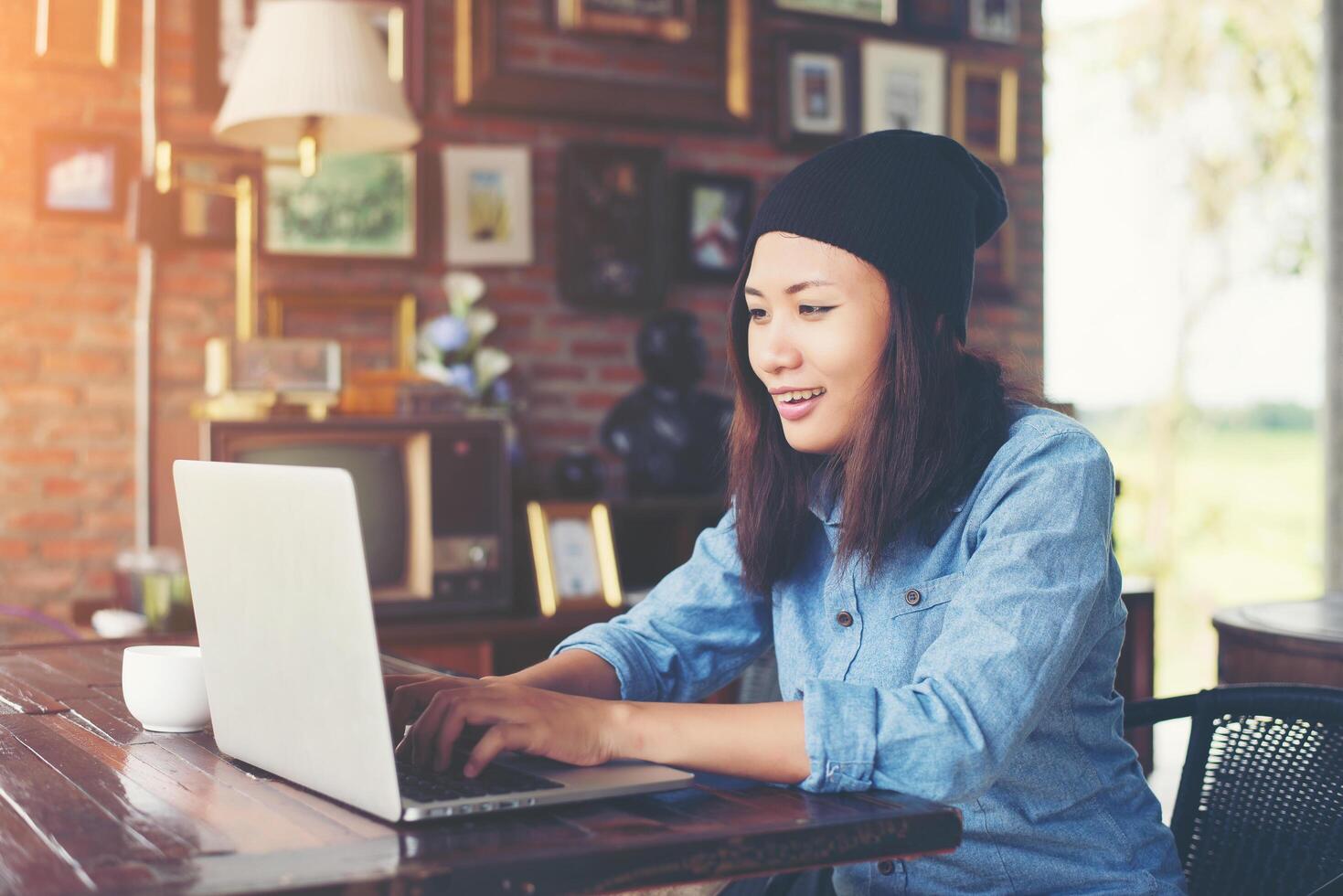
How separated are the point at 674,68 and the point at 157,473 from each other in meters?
1.82

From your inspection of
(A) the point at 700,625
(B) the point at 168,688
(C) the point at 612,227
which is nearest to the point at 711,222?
(C) the point at 612,227

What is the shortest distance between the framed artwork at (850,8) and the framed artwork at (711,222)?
1.79 ft

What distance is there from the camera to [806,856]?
954mm

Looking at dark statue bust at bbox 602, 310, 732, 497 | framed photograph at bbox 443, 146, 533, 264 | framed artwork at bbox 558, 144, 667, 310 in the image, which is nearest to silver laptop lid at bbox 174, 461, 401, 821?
dark statue bust at bbox 602, 310, 732, 497

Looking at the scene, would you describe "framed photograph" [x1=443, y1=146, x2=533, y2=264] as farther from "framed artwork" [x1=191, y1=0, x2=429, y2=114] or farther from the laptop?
the laptop

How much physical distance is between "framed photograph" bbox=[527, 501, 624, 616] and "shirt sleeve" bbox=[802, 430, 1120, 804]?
81.5 inches

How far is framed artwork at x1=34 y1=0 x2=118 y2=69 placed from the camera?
322 centimetres

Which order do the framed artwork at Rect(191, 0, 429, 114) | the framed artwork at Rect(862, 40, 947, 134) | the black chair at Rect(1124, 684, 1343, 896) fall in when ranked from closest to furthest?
the black chair at Rect(1124, 684, 1343, 896) → the framed artwork at Rect(191, 0, 429, 114) → the framed artwork at Rect(862, 40, 947, 134)

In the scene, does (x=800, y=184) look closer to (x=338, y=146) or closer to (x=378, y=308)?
(x=338, y=146)

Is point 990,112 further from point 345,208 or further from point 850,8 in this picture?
point 345,208

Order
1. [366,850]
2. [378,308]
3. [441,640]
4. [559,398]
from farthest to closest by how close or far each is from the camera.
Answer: [559,398] → [378,308] → [441,640] → [366,850]

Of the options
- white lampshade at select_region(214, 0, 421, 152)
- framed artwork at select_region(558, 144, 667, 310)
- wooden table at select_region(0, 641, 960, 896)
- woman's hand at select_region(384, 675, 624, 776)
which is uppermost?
white lampshade at select_region(214, 0, 421, 152)

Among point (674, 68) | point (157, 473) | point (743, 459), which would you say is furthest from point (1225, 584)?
point (743, 459)

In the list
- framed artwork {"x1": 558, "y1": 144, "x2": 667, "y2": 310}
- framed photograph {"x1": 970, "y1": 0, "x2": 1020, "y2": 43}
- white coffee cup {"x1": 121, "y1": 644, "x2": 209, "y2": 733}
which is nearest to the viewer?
white coffee cup {"x1": 121, "y1": 644, "x2": 209, "y2": 733}
